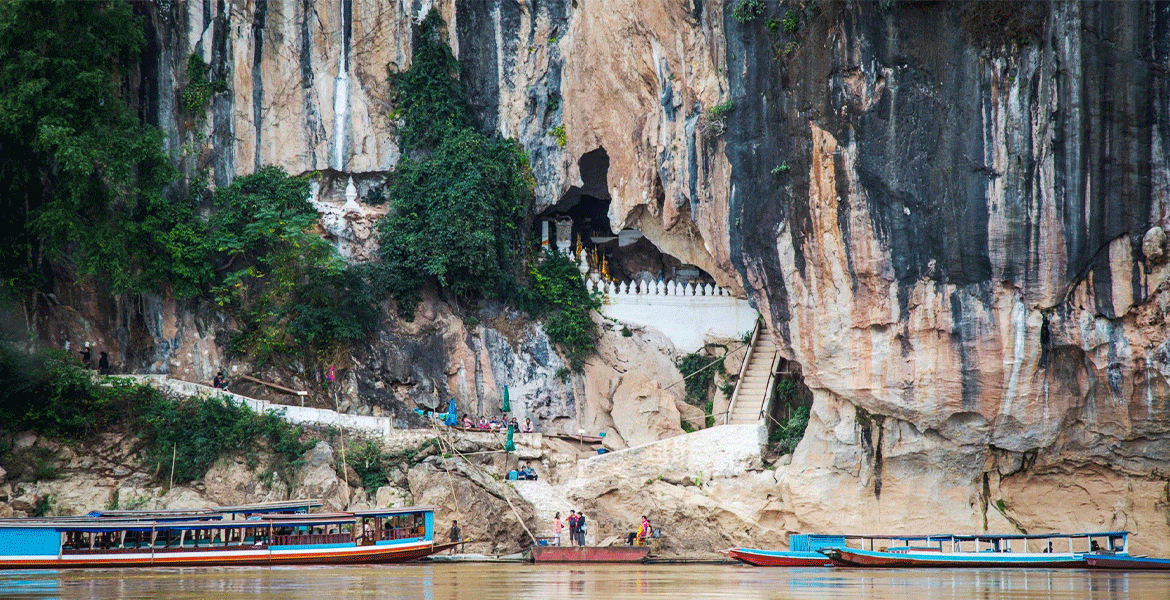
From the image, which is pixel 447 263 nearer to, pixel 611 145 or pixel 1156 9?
pixel 611 145

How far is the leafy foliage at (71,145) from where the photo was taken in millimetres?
28250

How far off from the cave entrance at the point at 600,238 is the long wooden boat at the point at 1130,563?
45.7 feet

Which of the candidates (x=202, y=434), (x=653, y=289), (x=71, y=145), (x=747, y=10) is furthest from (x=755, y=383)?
(x=71, y=145)

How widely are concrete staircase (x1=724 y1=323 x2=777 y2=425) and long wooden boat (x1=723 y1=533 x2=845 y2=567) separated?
14.5 ft

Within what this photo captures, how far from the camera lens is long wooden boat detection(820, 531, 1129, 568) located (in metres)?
23.8

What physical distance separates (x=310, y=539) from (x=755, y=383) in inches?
460

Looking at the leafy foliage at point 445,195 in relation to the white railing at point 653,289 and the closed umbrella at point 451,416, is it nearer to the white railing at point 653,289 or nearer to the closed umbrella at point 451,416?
the white railing at point 653,289

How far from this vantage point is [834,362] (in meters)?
25.8

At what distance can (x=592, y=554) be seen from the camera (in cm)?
2591

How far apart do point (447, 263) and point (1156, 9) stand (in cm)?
1663

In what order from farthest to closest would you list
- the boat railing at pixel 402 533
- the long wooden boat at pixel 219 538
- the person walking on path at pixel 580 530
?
the person walking on path at pixel 580 530 → the boat railing at pixel 402 533 → the long wooden boat at pixel 219 538

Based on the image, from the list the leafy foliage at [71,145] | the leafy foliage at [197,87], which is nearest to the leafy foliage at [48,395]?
the leafy foliage at [71,145]

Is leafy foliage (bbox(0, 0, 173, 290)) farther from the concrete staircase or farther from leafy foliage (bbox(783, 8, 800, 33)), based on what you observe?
leafy foliage (bbox(783, 8, 800, 33))

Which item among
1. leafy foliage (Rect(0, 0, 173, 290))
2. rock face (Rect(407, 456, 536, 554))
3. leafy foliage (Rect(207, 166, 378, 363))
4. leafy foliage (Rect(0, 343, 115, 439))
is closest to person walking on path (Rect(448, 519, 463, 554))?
rock face (Rect(407, 456, 536, 554))
